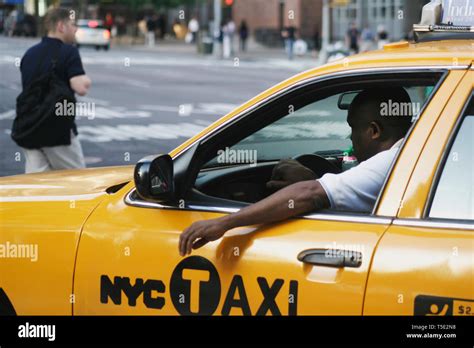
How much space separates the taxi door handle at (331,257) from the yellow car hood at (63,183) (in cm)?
121

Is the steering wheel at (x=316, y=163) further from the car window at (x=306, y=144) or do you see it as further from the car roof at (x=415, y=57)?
the car roof at (x=415, y=57)

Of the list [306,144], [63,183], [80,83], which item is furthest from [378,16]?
[63,183]

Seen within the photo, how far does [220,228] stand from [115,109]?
1834cm

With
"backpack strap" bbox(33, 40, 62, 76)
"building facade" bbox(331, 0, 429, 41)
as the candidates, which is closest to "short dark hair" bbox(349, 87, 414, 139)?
"backpack strap" bbox(33, 40, 62, 76)

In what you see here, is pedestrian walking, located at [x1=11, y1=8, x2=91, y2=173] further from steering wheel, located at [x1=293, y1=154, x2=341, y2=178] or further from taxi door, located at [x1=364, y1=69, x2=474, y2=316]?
taxi door, located at [x1=364, y1=69, x2=474, y2=316]

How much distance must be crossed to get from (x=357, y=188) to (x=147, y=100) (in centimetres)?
2068

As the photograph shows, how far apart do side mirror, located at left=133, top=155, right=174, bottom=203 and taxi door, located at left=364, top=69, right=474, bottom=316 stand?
91cm

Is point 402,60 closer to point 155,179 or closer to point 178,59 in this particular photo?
point 155,179

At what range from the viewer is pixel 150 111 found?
2120cm

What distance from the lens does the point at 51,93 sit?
753cm

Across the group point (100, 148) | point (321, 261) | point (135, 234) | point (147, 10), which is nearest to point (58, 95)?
point (135, 234)

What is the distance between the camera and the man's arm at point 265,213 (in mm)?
3488

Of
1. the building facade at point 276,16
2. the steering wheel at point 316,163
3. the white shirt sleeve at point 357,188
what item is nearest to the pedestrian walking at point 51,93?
the steering wheel at point 316,163

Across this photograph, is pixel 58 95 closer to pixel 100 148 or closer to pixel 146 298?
pixel 146 298
